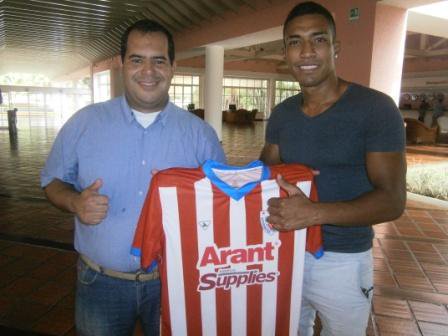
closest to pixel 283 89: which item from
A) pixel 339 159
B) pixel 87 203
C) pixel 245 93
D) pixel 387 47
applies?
pixel 245 93

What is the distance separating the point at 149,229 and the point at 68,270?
2334 millimetres

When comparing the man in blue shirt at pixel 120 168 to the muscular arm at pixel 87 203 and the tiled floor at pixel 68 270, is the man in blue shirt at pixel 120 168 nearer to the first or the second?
the muscular arm at pixel 87 203

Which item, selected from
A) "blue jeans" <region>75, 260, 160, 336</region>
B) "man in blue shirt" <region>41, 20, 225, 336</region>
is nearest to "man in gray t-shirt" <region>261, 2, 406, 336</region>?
"man in blue shirt" <region>41, 20, 225, 336</region>

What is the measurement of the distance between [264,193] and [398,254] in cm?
302

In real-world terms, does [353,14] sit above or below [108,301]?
above

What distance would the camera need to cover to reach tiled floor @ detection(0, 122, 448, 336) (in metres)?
2.57

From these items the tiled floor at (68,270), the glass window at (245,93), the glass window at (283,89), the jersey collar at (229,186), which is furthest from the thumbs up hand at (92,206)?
the glass window at (283,89)

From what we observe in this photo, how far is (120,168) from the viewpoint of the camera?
145cm

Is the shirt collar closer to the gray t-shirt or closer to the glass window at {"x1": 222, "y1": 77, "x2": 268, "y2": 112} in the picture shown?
the gray t-shirt

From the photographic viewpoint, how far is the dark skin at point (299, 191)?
1259 millimetres

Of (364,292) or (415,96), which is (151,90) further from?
A: (415,96)

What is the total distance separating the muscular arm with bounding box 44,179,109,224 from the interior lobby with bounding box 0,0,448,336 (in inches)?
59.3

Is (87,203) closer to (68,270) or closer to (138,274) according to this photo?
(138,274)

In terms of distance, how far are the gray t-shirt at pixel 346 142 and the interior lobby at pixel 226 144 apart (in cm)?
147
